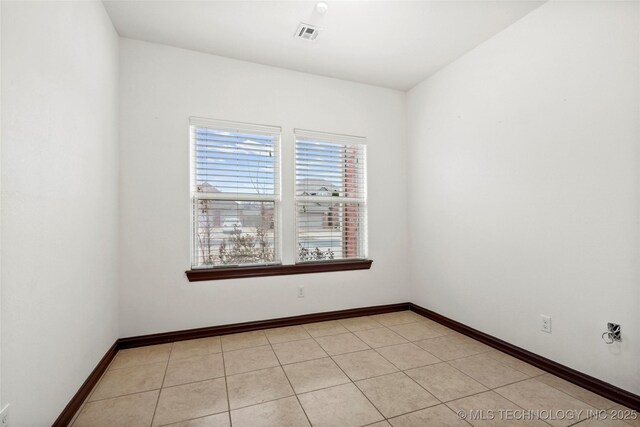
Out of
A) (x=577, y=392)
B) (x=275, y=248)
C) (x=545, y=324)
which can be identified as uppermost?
(x=275, y=248)

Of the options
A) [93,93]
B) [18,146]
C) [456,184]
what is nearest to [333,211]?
[456,184]

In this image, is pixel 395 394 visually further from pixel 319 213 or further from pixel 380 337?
pixel 319 213

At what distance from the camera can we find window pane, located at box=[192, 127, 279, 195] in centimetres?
299

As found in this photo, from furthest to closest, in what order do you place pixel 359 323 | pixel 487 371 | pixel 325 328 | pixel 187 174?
1. pixel 359 323
2. pixel 325 328
3. pixel 187 174
4. pixel 487 371

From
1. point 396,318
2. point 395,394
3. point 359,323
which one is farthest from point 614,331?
point 359,323

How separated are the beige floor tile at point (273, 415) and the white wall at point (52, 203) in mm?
954

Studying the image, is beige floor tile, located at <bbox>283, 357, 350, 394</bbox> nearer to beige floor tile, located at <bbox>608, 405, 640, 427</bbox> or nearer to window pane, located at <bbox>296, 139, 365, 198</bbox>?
beige floor tile, located at <bbox>608, 405, 640, 427</bbox>

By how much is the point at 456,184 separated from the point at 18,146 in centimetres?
330

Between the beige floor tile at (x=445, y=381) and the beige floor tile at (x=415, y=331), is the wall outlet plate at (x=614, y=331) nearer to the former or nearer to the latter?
the beige floor tile at (x=445, y=381)

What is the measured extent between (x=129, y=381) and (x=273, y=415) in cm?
116

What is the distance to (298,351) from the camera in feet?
8.59

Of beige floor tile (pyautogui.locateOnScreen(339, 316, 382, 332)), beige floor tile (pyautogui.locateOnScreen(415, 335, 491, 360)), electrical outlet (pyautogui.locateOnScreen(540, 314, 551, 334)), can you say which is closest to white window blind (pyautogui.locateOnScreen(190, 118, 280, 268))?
beige floor tile (pyautogui.locateOnScreen(339, 316, 382, 332))

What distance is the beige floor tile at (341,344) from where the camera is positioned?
2.64 metres

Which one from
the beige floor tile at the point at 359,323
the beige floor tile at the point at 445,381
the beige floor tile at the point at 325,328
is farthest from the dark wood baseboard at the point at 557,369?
the beige floor tile at the point at 325,328
